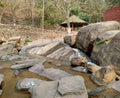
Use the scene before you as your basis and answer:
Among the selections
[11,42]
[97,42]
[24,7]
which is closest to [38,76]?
[97,42]

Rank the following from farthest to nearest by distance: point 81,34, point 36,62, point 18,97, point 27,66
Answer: point 81,34 → point 36,62 → point 27,66 → point 18,97

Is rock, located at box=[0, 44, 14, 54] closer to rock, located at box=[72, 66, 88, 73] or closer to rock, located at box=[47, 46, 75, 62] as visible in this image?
rock, located at box=[47, 46, 75, 62]

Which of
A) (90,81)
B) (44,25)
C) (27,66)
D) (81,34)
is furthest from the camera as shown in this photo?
(44,25)

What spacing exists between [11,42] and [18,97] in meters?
13.3

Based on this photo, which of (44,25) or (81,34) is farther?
(44,25)

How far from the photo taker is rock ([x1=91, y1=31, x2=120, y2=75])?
36.7 feet

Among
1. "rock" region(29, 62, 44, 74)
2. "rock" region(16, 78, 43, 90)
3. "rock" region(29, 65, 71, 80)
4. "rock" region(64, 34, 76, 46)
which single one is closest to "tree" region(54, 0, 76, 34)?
"rock" region(64, 34, 76, 46)

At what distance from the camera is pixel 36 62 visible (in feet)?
42.8

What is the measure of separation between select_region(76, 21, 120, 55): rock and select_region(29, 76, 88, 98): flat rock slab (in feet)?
24.4

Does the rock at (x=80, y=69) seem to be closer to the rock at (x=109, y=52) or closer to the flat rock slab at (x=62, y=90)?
the rock at (x=109, y=52)

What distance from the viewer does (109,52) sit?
11938 millimetres

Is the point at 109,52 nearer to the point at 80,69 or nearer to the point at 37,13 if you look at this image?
the point at 80,69

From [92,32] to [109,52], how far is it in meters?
3.10

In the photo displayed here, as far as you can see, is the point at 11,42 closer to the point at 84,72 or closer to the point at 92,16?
the point at 84,72
